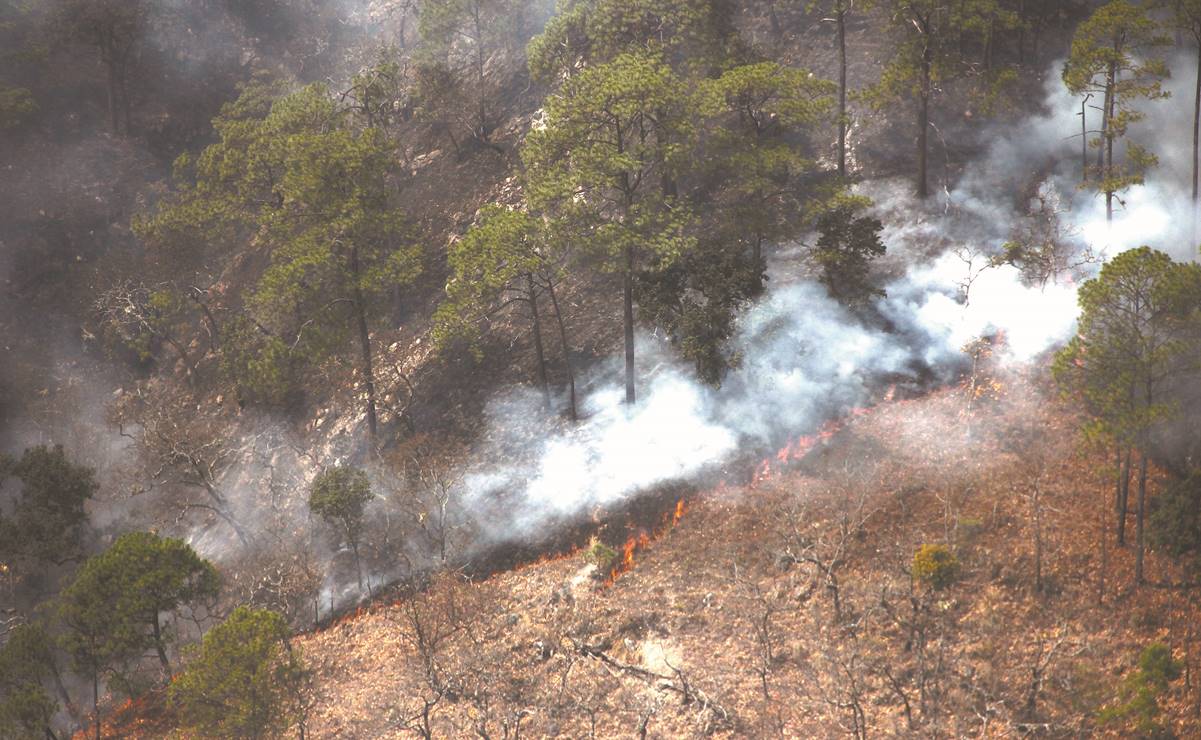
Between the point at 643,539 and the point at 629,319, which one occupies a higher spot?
the point at 629,319

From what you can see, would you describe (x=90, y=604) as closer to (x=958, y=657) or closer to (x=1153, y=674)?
(x=958, y=657)

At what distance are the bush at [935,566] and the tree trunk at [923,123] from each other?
68.5 feet

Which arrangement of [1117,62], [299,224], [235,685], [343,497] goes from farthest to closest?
1. [299,224]
2. [343,497]
3. [1117,62]
4. [235,685]

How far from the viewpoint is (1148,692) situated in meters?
23.4

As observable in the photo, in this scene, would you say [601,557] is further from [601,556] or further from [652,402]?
[652,402]

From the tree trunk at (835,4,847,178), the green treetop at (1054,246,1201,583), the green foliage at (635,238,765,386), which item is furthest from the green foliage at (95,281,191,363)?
the green treetop at (1054,246,1201,583)

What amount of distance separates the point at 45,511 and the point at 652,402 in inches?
1110

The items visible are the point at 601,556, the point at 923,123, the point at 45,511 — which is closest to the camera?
the point at 601,556

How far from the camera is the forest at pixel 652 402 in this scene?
92.1ft

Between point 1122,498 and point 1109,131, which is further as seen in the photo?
point 1109,131

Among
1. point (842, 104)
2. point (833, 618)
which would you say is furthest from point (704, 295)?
point (842, 104)

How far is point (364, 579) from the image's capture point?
136 ft

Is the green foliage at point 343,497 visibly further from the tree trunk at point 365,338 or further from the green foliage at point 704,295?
the green foliage at point 704,295

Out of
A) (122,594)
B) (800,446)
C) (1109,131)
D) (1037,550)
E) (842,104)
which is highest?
(842,104)
